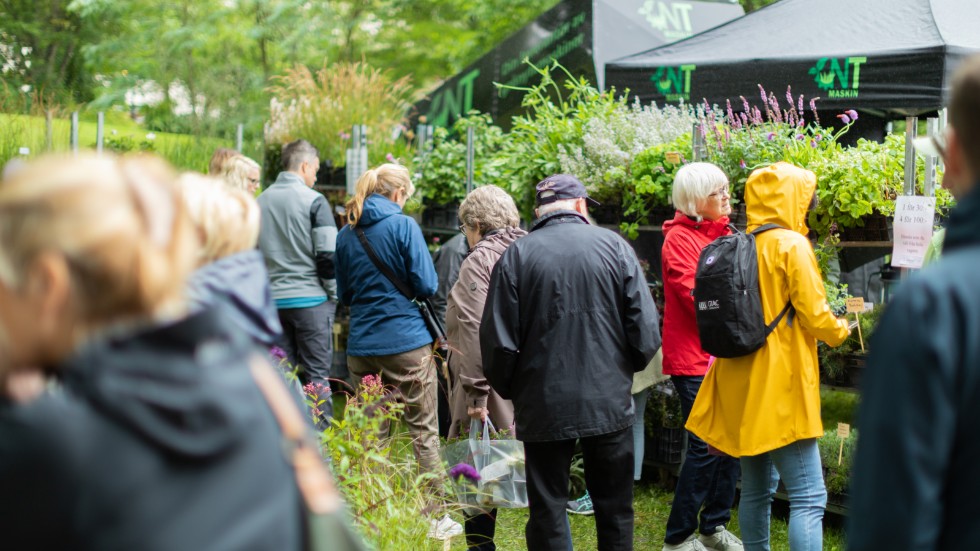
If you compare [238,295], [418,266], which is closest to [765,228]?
[418,266]

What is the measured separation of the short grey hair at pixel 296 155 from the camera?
6.40 m

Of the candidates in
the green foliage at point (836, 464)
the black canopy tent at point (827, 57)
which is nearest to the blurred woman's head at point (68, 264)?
the green foliage at point (836, 464)

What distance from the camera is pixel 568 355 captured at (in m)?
3.87

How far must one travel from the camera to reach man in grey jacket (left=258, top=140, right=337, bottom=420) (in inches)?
243

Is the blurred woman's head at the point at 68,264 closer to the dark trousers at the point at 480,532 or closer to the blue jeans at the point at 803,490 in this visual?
the blue jeans at the point at 803,490

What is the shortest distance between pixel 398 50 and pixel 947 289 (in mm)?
17672

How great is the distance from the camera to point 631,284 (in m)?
3.93

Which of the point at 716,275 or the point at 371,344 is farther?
the point at 371,344

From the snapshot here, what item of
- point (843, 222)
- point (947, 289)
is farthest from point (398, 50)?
point (947, 289)

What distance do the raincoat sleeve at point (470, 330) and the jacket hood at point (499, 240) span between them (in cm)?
10

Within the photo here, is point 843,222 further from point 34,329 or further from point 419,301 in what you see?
point 34,329

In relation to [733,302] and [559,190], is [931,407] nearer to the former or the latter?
[733,302]

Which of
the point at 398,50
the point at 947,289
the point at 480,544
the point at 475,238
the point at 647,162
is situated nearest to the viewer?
the point at 947,289

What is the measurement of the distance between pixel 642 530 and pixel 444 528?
1510mm
